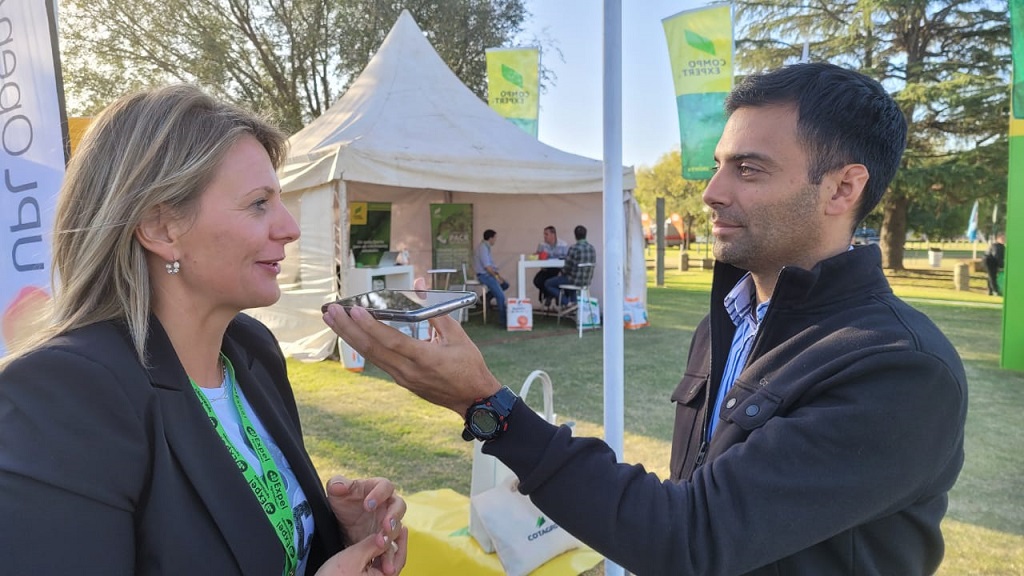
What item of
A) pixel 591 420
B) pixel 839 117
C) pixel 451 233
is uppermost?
pixel 839 117

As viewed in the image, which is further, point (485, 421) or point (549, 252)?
point (549, 252)

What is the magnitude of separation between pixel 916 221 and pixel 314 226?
34.2 m

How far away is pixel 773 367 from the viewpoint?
1.37 meters

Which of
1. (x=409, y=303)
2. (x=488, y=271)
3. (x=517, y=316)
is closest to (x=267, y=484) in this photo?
(x=409, y=303)

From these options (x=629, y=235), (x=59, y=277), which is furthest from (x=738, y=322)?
(x=629, y=235)

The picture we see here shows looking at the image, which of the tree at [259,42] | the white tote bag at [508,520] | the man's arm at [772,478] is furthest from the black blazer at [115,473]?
the tree at [259,42]

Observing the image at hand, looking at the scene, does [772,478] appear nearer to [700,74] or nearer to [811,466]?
[811,466]

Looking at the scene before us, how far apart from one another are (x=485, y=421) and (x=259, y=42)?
22247 mm

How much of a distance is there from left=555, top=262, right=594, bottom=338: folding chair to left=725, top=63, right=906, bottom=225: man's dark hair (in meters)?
→ 8.62

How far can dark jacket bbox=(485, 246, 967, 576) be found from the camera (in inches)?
45.4

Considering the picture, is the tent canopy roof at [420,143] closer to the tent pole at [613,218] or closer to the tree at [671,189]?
the tent pole at [613,218]

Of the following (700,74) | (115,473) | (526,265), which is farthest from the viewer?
→ (526,265)

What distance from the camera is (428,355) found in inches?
50.1

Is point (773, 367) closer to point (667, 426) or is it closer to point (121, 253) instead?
point (121, 253)
